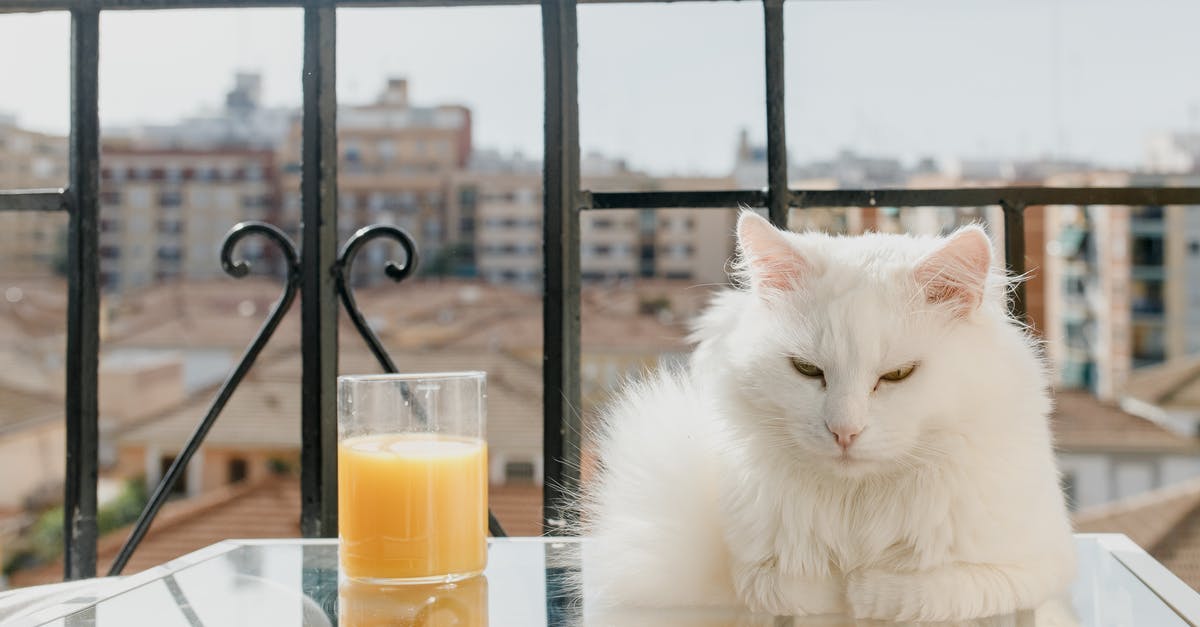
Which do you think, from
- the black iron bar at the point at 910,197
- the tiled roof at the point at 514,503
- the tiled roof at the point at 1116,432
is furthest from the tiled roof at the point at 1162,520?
the black iron bar at the point at 910,197

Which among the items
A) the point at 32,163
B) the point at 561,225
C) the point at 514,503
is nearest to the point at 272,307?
the point at 561,225

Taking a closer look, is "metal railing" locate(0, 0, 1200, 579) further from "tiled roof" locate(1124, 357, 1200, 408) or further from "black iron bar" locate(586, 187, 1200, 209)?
"tiled roof" locate(1124, 357, 1200, 408)

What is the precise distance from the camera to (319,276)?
1.09 m

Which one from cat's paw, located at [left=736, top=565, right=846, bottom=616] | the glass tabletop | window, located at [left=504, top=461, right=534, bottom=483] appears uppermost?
cat's paw, located at [left=736, top=565, right=846, bottom=616]

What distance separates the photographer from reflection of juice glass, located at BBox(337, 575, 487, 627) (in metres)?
0.73

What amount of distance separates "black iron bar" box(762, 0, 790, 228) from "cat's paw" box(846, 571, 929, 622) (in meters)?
0.48

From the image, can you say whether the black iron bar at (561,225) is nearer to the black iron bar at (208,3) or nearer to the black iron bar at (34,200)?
the black iron bar at (208,3)

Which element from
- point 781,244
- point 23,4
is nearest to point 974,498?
point 781,244

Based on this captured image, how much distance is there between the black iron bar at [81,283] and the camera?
1092mm

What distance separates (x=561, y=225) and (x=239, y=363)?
17.0 inches

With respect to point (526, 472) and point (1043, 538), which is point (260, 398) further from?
point (1043, 538)

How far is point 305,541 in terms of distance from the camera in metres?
0.99

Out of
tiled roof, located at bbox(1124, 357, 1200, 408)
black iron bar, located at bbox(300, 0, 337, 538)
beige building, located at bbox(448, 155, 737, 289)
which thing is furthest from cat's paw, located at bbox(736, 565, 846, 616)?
tiled roof, located at bbox(1124, 357, 1200, 408)

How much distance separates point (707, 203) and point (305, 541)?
Result: 23.8 inches
